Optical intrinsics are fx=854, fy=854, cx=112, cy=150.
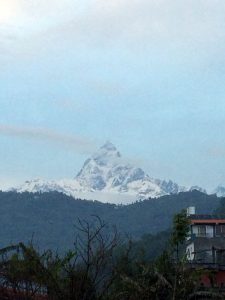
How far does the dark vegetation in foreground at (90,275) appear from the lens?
42.7 feet

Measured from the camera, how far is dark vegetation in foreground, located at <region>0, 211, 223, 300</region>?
512 inches

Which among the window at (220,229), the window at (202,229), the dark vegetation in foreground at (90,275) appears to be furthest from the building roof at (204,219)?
the dark vegetation in foreground at (90,275)

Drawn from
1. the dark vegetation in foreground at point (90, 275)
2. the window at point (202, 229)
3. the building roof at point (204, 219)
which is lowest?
the dark vegetation in foreground at point (90, 275)

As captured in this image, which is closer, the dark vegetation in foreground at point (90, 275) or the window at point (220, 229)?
the dark vegetation in foreground at point (90, 275)

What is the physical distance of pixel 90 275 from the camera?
44.8ft

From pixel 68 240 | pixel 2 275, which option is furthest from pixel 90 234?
pixel 68 240

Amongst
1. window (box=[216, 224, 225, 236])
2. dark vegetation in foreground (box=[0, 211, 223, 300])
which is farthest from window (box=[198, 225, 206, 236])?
dark vegetation in foreground (box=[0, 211, 223, 300])

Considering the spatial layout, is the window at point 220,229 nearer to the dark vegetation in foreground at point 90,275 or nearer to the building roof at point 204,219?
the building roof at point 204,219

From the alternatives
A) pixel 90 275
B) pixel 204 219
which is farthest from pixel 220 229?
pixel 90 275

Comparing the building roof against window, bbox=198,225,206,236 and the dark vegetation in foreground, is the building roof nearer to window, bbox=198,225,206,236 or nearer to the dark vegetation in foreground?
window, bbox=198,225,206,236

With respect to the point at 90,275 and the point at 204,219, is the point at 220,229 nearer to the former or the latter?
the point at 204,219

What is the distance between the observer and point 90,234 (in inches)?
533

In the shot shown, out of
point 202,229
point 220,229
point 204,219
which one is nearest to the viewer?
point 202,229

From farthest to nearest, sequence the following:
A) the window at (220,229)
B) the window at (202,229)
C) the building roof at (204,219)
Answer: the window at (220,229) < the building roof at (204,219) < the window at (202,229)
